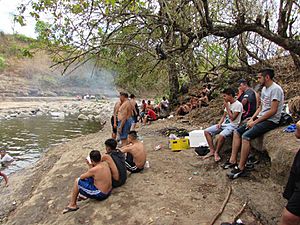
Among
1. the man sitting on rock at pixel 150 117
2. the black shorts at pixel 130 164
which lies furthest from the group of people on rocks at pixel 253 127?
the man sitting on rock at pixel 150 117

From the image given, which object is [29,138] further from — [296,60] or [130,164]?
[296,60]

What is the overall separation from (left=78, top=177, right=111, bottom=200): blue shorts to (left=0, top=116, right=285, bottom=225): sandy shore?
113mm

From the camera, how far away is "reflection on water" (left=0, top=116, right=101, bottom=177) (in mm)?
10391

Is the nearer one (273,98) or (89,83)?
(273,98)

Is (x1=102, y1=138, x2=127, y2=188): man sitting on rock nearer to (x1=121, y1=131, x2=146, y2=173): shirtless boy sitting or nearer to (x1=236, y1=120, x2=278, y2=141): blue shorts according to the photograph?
(x1=121, y1=131, x2=146, y2=173): shirtless boy sitting

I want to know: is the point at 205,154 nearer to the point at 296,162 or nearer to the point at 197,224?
the point at 197,224

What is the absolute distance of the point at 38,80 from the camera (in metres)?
46.9

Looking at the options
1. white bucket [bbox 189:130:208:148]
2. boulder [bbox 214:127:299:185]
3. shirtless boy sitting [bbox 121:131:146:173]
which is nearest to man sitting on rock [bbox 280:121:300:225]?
boulder [bbox 214:127:299:185]

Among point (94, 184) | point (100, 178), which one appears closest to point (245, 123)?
point (100, 178)

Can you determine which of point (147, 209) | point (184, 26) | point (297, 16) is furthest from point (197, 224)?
point (297, 16)

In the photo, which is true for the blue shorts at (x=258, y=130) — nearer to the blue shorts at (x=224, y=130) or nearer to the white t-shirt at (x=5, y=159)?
the blue shorts at (x=224, y=130)

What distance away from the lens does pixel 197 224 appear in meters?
3.61

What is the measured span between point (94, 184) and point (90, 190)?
0.12 meters

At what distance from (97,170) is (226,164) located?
2.39 metres
